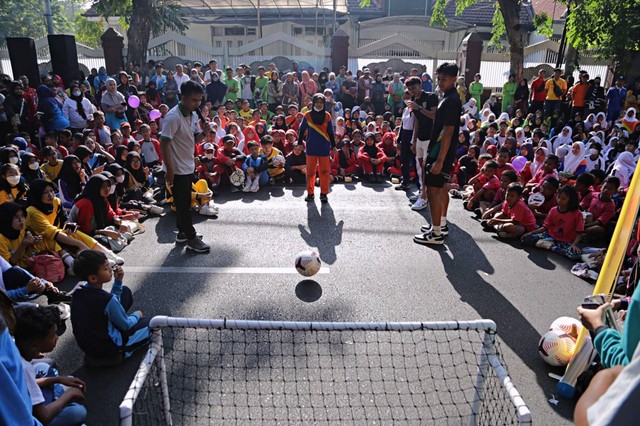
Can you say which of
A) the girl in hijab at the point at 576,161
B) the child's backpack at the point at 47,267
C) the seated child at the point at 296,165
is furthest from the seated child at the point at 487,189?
the child's backpack at the point at 47,267

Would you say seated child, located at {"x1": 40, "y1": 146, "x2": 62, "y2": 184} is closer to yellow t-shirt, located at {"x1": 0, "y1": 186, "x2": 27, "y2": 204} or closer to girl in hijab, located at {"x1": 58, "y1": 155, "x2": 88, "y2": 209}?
girl in hijab, located at {"x1": 58, "y1": 155, "x2": 88, "y2": 209}

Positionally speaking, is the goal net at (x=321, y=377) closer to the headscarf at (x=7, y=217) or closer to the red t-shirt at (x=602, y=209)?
the headscarf at (x=7, y=217)

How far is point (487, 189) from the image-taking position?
8977 millimetres

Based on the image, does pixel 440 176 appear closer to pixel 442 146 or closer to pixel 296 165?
pixel 442 146

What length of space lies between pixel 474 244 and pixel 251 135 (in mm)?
6476

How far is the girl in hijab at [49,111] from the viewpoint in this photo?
38.0 ft

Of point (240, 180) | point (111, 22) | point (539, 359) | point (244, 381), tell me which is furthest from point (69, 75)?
point (111, 22)

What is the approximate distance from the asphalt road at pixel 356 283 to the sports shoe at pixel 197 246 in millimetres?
104

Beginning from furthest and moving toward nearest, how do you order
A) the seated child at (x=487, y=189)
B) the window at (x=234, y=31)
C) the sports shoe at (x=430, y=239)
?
1. the window at (x=234, y=31)
2. the seated child at (x=487, y=189)
3. the sports shoe at (x=430, y=239)

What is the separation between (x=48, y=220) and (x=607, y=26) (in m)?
17.2

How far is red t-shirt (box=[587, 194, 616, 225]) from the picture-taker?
767cm

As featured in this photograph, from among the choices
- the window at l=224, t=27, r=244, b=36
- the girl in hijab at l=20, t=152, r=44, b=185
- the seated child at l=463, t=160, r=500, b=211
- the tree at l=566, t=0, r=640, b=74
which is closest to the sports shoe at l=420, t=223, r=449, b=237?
the seated child at l=463, t=160, r=500, b=211

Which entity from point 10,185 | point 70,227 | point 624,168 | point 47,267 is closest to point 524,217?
point 624,168

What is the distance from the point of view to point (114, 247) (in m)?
7.11
